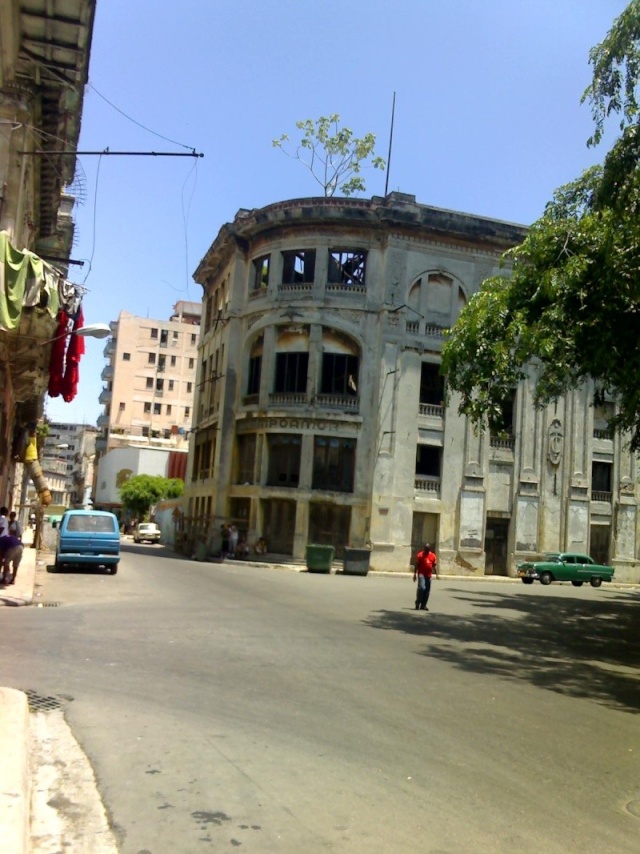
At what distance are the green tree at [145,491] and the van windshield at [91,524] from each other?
4897cm

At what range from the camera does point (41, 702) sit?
7.97 meters

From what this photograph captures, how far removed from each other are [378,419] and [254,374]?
7.29 m

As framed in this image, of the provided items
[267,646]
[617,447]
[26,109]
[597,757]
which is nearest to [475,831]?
[597,757]

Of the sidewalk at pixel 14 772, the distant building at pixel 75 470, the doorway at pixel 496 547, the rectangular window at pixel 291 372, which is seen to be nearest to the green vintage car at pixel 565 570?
the doorway at pixel 496 547

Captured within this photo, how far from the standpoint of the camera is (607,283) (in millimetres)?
13734

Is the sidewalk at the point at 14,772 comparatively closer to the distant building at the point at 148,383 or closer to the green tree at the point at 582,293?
the green tree at the point at 582,293

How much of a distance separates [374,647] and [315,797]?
732cm

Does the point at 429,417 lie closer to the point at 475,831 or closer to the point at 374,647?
the point at 374,647

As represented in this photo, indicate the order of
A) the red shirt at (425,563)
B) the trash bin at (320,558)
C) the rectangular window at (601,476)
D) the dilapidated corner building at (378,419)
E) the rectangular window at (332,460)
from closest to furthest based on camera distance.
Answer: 1. the red shirt at (425,563)
2. the trash bin at (320,558)
3. the dilapidated corner building at (378,419)
4. the rectangular window at (332,460)
5. the rectangular window at (601,476)

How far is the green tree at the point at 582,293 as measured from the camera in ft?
43.5

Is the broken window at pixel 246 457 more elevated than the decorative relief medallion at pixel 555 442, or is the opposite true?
the decorative relief medallion at pixel 555 442

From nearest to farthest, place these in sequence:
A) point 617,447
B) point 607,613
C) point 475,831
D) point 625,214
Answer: point 475,831 → point 625,214 → point 607,613 → point 617,447

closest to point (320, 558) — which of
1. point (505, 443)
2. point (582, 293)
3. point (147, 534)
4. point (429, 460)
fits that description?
point (429, 460)

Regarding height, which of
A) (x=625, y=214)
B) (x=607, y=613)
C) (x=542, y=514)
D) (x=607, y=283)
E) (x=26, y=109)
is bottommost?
(x=607, y=613)
